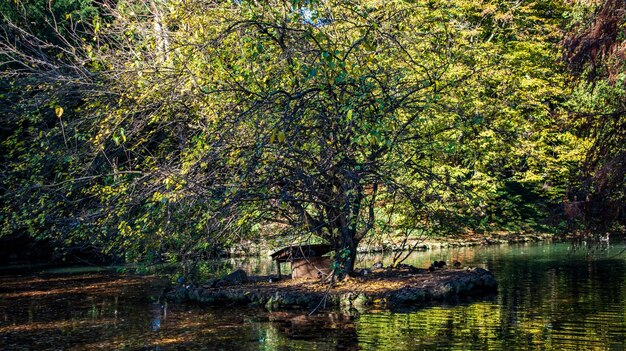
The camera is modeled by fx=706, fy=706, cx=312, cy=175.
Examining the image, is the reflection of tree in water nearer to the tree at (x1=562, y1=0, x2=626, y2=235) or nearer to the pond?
the pond

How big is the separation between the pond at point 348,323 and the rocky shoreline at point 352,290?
701 mm

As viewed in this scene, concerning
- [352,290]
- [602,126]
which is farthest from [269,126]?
[602,126]

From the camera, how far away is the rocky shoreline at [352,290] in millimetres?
16734

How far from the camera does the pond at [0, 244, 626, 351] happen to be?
12.3m

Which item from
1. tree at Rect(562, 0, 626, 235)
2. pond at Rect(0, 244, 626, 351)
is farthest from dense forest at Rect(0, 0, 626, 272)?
pond at Rect(0, 244, 626, 351)

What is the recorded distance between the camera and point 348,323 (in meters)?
14.4

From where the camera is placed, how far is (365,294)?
55.3ft

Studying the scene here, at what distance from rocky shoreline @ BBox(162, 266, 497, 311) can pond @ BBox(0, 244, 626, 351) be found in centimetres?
70

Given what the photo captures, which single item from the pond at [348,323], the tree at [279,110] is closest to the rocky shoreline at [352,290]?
the pond at [348,323]

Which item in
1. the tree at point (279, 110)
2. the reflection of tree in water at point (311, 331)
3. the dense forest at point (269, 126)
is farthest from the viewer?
the reflection of tree in water at point (311, 331)

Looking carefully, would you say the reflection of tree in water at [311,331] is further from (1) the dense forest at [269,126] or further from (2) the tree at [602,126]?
(2) the tree at [602,126]

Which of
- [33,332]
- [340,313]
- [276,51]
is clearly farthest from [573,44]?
[33,332]

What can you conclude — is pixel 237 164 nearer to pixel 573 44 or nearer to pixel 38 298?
pixel 573 44

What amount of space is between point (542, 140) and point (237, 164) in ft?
84.3
